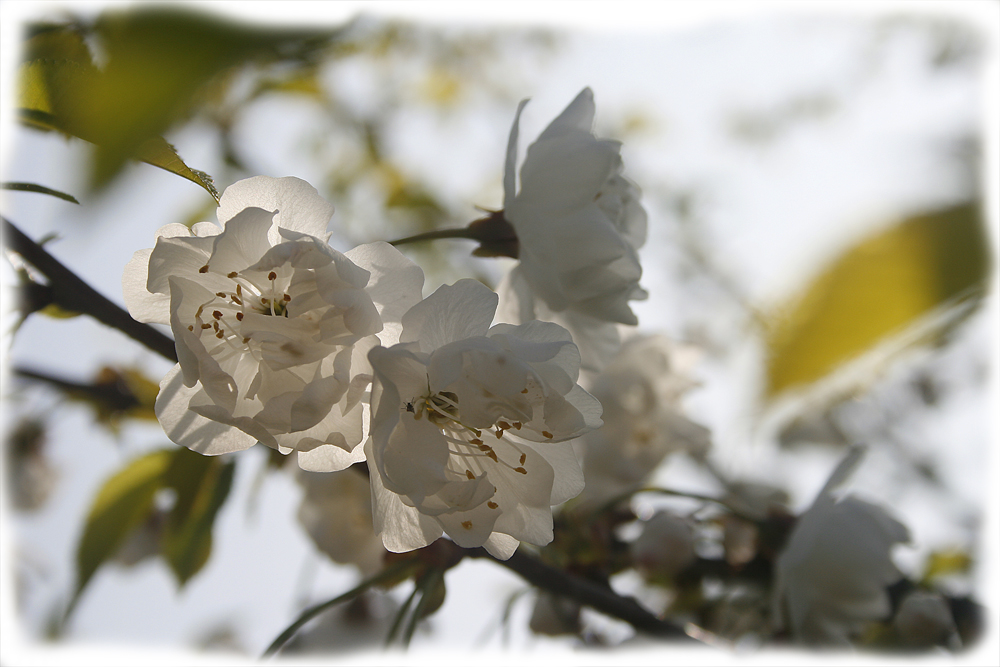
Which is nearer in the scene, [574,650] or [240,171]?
[574,650]

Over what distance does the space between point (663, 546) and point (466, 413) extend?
526mm

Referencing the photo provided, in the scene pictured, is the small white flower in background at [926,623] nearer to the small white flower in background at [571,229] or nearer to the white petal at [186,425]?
the small white flower in background at [571,229]

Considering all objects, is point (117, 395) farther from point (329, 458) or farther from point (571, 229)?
point (571, 229)

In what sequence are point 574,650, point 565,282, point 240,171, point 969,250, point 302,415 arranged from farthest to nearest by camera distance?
point 240,171, point 574,650, point 565,282, point 302,415, point 969,250

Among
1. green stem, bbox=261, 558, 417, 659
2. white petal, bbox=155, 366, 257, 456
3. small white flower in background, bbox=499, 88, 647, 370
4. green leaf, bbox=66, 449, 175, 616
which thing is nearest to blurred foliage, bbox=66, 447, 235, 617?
green leaf, bbox=66, 449, 175, 616

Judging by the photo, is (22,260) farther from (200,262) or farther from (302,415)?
(302,415)

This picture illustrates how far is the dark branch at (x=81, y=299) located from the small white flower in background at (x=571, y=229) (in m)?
0.32

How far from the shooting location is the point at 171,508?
0.87 metres

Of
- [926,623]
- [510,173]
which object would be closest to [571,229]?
[510,173]

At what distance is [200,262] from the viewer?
50 centimetres

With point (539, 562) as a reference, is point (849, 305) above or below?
above

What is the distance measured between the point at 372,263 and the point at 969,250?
1.21 feet

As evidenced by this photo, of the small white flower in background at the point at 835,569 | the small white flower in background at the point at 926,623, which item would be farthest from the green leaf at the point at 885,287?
the small white flower in background at the point at 926,623

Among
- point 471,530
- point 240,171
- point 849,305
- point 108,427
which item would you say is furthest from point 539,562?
point 240,171
